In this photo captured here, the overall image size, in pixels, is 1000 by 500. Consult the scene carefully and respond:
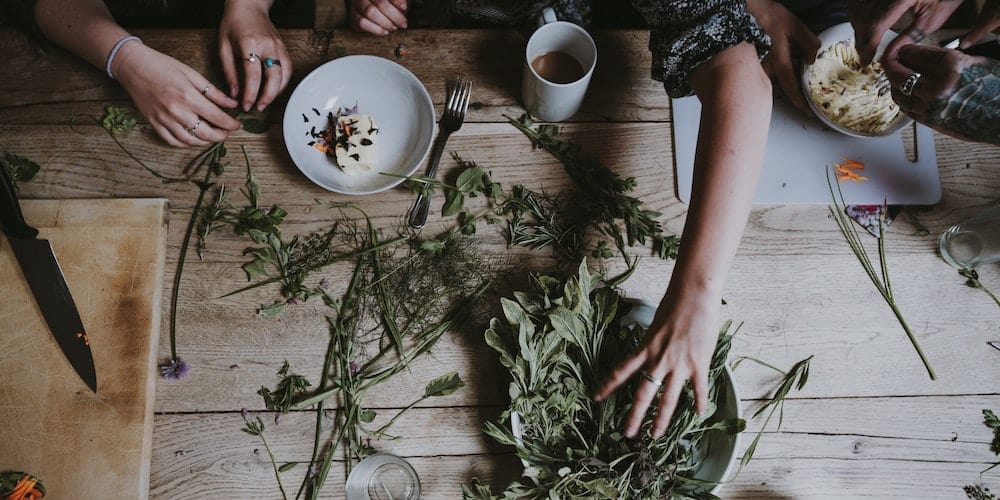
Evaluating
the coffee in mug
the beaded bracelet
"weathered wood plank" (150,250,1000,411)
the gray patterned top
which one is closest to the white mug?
the coffee in mug

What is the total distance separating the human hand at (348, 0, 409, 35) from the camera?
995 millimetres

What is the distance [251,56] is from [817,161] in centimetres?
101

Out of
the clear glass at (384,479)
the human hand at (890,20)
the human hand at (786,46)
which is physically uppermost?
the human hand at (890,20)

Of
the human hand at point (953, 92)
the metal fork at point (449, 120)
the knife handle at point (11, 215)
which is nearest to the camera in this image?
the human hand at point (953, 92)

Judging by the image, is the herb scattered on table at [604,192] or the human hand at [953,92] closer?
the human hand at [953,92]

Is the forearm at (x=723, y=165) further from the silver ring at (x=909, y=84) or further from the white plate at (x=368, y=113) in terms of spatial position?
the white plate at (x=368, y=113)

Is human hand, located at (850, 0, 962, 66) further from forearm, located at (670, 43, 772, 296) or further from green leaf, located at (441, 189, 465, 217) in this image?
green leaf, located at (441, 189, 465, 217)

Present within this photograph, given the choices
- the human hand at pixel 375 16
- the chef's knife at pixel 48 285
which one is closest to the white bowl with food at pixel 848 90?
the human hand at pixel 375 16

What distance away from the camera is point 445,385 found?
88 cm

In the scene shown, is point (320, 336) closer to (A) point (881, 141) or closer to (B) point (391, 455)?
(B) point (391, 455)

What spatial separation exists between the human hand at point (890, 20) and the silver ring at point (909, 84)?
58 millimetres

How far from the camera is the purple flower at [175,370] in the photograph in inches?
35.3

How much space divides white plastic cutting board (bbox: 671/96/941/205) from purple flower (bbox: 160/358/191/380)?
2.86 feet

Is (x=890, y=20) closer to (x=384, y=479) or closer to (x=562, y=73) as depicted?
(x=562, y=73)
